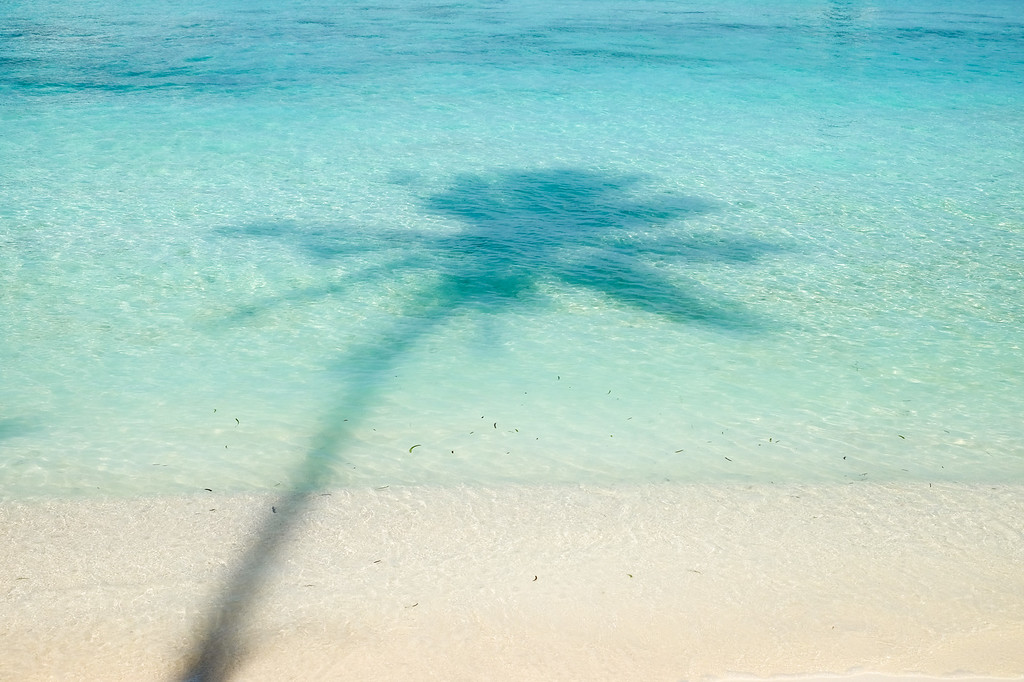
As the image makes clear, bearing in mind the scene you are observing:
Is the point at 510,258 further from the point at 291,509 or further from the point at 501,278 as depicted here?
the point at 291,509

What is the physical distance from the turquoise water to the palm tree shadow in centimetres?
3

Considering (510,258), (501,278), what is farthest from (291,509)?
(510,258)

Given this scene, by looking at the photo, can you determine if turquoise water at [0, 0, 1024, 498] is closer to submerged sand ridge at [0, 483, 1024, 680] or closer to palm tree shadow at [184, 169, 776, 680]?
palm tree shadow at [184, 169, 776, 680]

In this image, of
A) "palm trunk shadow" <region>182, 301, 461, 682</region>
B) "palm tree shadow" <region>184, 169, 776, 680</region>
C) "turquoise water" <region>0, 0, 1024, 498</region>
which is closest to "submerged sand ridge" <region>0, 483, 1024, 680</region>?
"palm trunk shadow" <region>182, 301, 461, 682</region>

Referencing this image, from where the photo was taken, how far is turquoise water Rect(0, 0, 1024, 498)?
12.5 feet

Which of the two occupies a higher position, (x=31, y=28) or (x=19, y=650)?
(x=31, y=28)

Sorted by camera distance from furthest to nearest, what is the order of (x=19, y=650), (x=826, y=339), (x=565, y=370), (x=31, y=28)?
1. (x=31, y=28)
2. (x=826, y=339)
3. (x=565, y=370)
4. (x=19, y=650)

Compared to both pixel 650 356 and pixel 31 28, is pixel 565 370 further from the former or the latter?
pixel 31 28

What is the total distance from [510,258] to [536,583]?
135 inches

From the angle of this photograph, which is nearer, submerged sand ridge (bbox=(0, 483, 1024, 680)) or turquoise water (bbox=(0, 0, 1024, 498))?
submerged sand ridge (bbox=(0, 483, 1024, 680))

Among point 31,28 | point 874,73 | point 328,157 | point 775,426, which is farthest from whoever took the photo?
point 31,28

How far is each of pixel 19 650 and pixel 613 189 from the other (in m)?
5.84

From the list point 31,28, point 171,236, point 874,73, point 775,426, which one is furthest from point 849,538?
point 31,28

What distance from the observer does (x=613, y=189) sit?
24.9 ft
